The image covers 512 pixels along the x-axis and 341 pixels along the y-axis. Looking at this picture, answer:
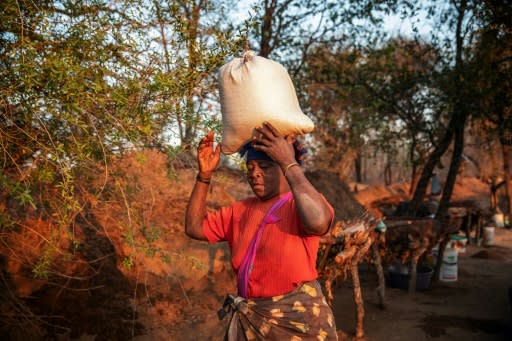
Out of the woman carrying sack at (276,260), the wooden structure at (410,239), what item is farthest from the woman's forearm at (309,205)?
the wooden structure at (410,239)

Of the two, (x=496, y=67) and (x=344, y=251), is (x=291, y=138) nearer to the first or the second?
(x=344, y=251)

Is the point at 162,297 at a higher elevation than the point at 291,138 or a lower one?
lower

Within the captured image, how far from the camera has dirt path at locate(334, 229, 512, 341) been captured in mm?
5645

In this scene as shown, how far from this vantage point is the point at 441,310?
6.57 metres

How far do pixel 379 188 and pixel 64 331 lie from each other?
18.1m

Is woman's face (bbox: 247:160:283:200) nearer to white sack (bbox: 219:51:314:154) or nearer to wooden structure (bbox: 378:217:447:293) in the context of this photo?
white sack (bbox: 219:51:314:154)

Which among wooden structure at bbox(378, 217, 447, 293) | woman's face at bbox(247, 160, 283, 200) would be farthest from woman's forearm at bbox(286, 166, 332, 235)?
wooden structure at bbox(378, 217, 447, 293)

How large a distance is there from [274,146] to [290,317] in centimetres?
71

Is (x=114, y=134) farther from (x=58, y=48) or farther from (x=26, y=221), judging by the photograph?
(x=26, y=221)

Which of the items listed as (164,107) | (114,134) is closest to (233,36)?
(164,107)

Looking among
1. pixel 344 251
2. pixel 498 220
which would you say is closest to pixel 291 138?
pixel 344 251

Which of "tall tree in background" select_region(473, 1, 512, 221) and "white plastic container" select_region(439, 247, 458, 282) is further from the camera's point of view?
"white plastic container" select_region(439, 247, 458, 282)

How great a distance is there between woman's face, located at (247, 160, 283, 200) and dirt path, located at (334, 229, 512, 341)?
13.3ft

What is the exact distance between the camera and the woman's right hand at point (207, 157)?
232 cm
